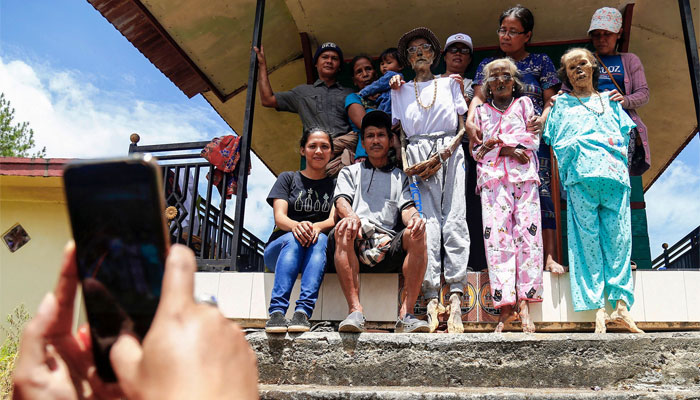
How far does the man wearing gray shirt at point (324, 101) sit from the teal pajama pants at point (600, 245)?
6.25 ft

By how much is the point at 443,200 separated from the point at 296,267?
120 centimetres

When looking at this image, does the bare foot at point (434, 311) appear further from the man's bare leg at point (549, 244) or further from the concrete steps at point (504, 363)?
the man's bare leg at point (549, 244)

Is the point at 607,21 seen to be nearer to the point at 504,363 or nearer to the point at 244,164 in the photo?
the point at 504,363

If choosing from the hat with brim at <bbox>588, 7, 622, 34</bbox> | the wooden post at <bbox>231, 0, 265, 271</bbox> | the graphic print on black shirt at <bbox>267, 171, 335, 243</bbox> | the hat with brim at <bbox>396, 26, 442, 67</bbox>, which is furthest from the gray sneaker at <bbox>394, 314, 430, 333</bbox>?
the hat with brim at <bbox>588, 7, 622, 34</bbox>

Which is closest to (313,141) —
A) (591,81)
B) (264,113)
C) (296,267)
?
(296,267)

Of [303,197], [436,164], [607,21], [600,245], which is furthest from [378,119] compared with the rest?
[607,21]

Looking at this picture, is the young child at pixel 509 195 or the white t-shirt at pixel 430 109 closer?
A: the young child at pixel 509 195

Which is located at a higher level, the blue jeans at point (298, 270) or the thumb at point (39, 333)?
the blue jeans at point (298, 270)

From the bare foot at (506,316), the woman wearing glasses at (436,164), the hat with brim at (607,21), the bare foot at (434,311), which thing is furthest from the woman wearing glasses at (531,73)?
the bare foot at (434,311)

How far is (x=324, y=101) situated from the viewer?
17.8ft

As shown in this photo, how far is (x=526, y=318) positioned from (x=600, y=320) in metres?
0.47

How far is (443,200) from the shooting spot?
4.35m

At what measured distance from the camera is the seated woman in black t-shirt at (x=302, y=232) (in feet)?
12.5

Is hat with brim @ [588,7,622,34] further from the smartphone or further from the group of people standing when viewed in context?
the smartphone
